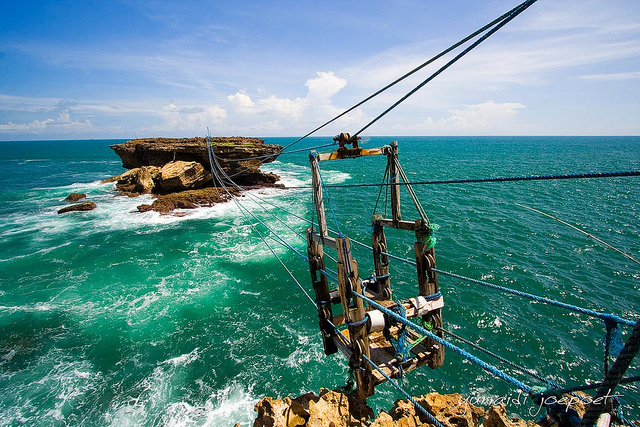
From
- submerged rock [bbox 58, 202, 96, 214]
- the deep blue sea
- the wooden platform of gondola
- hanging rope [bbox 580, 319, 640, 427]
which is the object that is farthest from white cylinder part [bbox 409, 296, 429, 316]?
submerged rock [bbox 58, 202, 96, 214]

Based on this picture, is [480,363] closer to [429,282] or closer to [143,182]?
[429,282]

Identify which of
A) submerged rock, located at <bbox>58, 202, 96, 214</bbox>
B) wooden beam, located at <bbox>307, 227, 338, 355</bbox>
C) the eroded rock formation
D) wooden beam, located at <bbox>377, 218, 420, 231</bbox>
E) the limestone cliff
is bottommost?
the eroded rock formation

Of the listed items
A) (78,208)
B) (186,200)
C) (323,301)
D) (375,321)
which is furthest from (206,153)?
(375,321)

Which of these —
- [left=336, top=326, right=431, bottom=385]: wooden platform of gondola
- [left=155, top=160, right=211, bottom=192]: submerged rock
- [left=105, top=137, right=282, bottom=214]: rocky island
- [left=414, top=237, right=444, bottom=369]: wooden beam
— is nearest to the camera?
[left=336, top=326, right=431, bottom=385]: wooden platform of gondola

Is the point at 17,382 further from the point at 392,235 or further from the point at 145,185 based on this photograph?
the point at 145,185

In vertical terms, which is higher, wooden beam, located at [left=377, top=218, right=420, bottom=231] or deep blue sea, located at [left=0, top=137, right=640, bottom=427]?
wooden beam, located at [left=377, top=218, right=420, bottom=231]

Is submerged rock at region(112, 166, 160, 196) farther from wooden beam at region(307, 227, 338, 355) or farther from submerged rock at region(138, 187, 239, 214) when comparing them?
wooden beam at region(307, 227, 338, 355)

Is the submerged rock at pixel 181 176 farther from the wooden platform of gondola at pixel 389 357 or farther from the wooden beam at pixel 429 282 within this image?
the wooden beam at pixel 429 282
